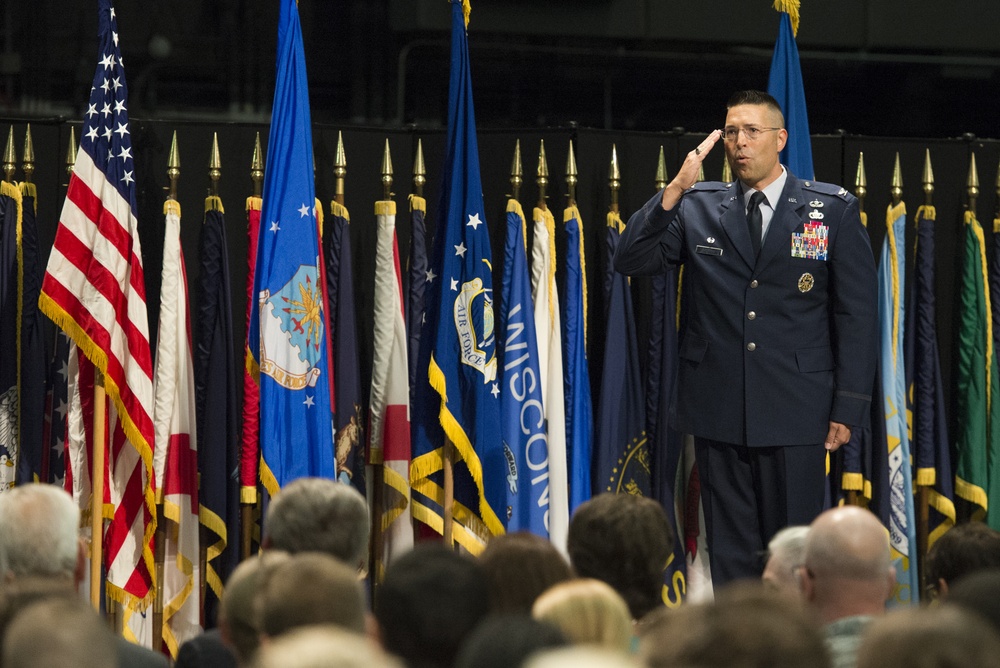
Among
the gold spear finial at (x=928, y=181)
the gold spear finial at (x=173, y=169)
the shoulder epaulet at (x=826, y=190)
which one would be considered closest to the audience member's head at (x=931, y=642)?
the shoulder epaulet at (x=826, y=190)

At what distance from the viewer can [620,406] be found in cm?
546

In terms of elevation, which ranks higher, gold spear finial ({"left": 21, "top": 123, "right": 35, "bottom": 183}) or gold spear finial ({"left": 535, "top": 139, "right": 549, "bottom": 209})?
gold spear finial ({"left": 21, "top": 123, "right": 35, "bottom": 183})

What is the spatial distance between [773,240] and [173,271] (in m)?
2.14

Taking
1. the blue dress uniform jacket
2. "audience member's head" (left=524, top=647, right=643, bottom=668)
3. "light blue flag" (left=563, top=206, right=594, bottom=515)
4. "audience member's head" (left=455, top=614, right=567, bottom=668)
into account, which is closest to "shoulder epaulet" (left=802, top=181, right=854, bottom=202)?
the blue dress uniform jacket

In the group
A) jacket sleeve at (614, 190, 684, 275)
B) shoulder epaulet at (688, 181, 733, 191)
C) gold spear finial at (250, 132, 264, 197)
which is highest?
gold spear finial at (250, 132, 264, 197)

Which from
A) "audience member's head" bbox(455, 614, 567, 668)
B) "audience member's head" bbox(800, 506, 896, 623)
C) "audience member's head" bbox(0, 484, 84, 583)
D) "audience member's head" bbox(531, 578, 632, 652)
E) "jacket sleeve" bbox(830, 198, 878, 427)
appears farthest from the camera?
"jacket sleeve" bbox(830, 198, 878, 427)

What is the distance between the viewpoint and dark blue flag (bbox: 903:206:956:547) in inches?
221

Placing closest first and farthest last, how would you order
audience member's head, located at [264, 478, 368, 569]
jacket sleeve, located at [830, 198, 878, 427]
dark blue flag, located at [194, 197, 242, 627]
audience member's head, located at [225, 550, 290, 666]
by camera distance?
audience member's head, located at [225, 550, 290, 666] < audience member's head, located at [264, 478, 368, 569] < jacket sleeve, located at [830, 198, 878, 427] < dark blue flag, located at [194, 197, 242, 627]

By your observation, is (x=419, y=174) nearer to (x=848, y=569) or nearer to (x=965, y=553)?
(x=965, y=553)

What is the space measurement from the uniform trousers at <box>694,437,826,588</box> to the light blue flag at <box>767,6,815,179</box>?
4.50 feet

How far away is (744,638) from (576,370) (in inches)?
138

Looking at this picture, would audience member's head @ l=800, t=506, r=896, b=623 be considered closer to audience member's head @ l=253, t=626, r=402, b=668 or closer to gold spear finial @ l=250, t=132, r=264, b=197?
audience member's head @ l=253, t=626, r=402, b=668

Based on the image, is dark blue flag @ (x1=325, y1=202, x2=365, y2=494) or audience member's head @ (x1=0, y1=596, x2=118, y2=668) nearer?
audience member's head @ (x1=0, y1=596, x2=118, y2=668)

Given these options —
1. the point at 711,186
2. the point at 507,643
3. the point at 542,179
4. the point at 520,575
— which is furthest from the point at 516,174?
the point at 507,643
